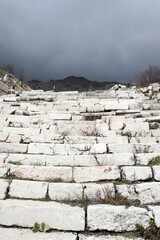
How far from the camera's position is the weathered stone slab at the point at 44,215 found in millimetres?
3252

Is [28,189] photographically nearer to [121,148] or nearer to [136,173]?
[136,173]

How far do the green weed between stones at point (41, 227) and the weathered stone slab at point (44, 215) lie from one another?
7cm

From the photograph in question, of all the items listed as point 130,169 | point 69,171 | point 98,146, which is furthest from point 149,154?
point 69,171

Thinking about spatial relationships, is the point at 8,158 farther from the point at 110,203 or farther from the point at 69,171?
the point at 110,203

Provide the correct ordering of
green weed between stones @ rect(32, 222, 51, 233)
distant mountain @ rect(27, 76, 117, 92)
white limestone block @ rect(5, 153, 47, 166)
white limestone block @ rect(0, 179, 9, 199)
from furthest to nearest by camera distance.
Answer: distant mountain @ rect(27, 76, 117, 92)
white limestone block @ rect(5, 153, 47, 166)
white limestone block @ rect(0, 179, 9, 199)
green weed between stones @ rect(32, 222, 51, 233)

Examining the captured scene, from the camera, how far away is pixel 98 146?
5.07m

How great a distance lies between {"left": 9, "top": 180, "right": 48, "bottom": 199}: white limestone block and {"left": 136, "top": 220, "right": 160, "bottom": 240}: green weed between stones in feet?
6.37

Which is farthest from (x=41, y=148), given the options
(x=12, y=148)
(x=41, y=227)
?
(x=41, y=227)

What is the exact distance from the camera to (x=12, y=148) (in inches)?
208

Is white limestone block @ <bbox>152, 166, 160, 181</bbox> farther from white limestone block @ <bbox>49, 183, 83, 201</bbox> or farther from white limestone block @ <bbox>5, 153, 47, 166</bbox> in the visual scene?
white limestone block @ <bbox>5, 153, 47, 166</bbox>

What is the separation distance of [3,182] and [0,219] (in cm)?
83

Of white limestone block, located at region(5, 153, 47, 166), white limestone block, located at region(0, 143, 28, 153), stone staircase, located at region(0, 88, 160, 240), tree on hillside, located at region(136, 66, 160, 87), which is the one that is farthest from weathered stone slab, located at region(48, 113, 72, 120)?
tree on hillside, located at region(136, 66, 160, 87)

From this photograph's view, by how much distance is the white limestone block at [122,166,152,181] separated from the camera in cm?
406

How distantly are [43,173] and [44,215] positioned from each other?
1058 millimetres
